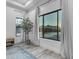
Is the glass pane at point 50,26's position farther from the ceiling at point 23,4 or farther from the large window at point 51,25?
the ceiling at point 23,4

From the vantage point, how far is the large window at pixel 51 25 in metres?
1.79

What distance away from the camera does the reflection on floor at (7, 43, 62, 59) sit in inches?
51.1

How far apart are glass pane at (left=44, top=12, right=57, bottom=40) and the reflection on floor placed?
0.33 metres

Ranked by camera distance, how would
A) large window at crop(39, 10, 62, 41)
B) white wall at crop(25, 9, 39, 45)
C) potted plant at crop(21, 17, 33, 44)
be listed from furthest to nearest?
large window at crop(39, 10, 62, 41)
white wall at crop(25, 9, 39, 45)
potted plant at crop(21, 17, 33, 44)

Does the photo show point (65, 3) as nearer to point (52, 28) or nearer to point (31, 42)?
point (52, 28)

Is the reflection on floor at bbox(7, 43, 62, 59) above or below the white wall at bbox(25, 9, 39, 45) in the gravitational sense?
below

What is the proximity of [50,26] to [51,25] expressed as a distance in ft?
0.10

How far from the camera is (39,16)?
70.2 inches

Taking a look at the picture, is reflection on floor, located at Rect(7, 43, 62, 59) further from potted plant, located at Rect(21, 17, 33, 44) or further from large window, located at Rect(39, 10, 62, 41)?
large window, located at Rect(39, 10, 62, 41)

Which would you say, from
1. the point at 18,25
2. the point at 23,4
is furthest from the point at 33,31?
the point at 23,4

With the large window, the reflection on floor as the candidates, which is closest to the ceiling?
the large window

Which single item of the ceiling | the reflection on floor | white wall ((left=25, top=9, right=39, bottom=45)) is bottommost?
the reflection on floor

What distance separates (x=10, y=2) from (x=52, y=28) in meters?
1.01

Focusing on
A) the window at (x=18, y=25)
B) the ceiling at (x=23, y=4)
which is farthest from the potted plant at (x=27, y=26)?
the ceiling at (x=23, y=4)
